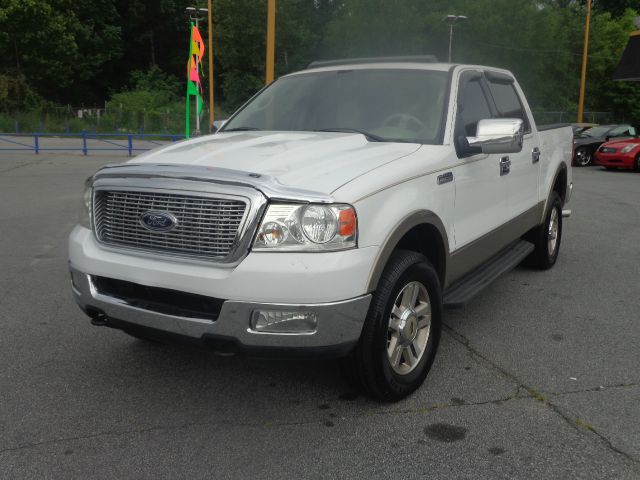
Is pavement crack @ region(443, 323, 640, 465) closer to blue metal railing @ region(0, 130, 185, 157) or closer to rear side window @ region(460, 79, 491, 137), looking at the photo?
rear side window @ region(460, 79, 491, 137)

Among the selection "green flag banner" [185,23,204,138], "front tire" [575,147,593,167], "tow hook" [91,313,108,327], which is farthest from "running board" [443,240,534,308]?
"front tire" [575,147,593,167]

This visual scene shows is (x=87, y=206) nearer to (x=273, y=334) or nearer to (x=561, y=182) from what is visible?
(x=273, y=334)

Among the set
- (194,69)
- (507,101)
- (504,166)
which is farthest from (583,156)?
(504,166)

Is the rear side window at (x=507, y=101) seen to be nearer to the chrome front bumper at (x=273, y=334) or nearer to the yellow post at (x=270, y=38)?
the chrome front bumper at (x=273, y=334)

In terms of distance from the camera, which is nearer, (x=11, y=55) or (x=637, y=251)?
(x=637, y=251)

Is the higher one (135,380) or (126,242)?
(126,242)

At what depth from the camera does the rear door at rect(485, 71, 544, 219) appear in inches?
202

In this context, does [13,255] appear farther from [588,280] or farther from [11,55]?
[11,55]

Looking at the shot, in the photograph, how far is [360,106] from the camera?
4.49 meters

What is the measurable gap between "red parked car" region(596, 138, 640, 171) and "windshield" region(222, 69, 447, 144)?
16.9 meters

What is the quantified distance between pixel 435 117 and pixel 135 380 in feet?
8.09

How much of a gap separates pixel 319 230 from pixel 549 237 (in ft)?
13.9

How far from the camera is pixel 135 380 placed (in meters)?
3.91

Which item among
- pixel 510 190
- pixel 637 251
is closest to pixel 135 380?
pixel 510 190
